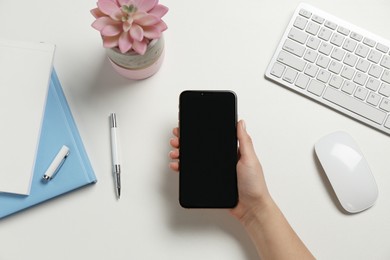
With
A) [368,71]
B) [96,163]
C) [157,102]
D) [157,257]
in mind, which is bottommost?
[157,257]

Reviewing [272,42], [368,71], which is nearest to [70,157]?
[272,42]

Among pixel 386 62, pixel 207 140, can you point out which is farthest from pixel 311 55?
pixel 207 140

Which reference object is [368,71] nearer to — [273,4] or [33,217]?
[273,4]

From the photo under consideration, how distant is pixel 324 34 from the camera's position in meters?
0.70

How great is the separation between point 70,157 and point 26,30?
25 cm

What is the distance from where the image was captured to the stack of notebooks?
2.18 ft

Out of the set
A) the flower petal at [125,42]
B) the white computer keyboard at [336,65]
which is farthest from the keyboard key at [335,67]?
the flower petal at [125,42]

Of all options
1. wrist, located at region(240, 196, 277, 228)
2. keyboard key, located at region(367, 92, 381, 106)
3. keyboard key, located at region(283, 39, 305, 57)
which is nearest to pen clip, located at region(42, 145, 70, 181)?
wrist, located at region(240, 196, 277, 228)

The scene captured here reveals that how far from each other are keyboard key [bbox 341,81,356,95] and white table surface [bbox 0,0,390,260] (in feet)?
0.14

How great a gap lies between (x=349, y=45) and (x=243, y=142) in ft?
0.83

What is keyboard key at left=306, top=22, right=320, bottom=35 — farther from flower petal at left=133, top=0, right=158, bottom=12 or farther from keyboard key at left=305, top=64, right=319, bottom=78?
flower petal at left=133, top=0, right=158, bottom=12

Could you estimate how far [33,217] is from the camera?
675 mm

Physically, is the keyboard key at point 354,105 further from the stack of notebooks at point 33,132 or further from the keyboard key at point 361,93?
the stack of notebooks at point 33,132

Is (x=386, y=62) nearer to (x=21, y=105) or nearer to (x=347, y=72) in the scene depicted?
(x=347, y=72)
